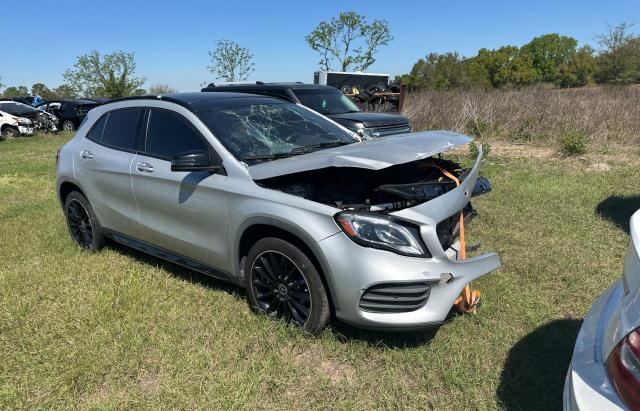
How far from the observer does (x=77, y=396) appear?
291cm

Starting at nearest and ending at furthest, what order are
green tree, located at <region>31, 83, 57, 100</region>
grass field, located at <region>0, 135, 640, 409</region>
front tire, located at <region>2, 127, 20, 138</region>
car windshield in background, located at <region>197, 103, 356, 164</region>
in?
grass field, located at <region>0, 135, 640, 409</region>, car windshield in background, located at <region>197, 103, 356, 164</region>, front tire, located at <region>2, 127, 20, 138</region>, green tree, located at <region>31, 83, 57, 100</region>

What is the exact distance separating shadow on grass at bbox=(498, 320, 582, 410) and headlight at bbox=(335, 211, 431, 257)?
35.4 inches

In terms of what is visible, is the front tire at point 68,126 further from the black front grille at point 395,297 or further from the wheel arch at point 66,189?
the black front grille at point 395,297

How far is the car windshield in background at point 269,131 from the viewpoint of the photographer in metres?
3.77

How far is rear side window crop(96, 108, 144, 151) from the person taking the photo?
4469 mm

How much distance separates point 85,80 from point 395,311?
163ft

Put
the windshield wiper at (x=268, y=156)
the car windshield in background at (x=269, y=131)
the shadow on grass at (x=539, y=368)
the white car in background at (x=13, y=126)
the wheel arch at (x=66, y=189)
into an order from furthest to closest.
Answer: the white car in background at (x=13, y=126) → the wheel arch at (x=66, y=189) → the car windshield in background at (x=269, y=131) → the windshield wiper at (x=268, y=156) → the shadow on grass at (x=539, y=368)

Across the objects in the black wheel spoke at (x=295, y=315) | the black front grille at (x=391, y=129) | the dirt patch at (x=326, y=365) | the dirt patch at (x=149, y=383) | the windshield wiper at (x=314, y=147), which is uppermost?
the windshield wiper at (x=314, y=147)

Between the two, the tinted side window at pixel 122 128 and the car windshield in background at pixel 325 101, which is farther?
the car windshield in background at pixel 325 101

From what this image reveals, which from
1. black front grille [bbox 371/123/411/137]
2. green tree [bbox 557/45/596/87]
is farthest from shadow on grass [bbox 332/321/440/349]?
green tree [bbox 557/45/596/87]

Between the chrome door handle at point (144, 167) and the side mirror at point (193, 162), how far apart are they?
64 centimetres

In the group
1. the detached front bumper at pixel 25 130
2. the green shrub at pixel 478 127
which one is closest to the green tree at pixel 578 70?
the green shrub at pixel 478 127

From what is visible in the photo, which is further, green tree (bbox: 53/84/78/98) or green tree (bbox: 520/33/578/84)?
green tree (bbox: 520/33/578/84)

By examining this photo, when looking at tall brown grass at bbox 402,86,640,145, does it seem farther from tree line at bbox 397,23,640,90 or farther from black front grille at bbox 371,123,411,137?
tree line at bbox 397,23,640,90
